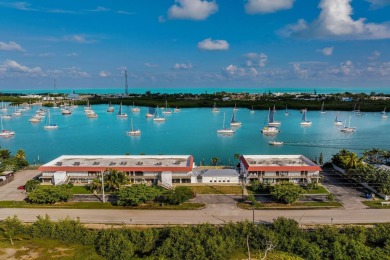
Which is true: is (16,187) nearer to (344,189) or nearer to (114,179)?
(114,179)

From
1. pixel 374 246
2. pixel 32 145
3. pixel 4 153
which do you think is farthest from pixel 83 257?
pixel 32 145

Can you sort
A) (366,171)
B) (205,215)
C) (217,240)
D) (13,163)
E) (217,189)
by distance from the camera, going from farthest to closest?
(13,163) < (366,171) < (217,189) < (205,215) < (217,240)

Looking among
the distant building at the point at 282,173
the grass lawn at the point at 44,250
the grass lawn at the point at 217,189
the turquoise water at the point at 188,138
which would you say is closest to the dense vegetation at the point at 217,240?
the grass lawn at the point at 44,250

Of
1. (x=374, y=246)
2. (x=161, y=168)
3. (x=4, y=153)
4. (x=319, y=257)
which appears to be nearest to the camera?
(x=319, y=257)

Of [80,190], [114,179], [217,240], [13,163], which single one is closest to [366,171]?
[217,240]

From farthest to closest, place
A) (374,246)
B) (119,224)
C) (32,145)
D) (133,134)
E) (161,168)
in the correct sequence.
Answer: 1. (133,134)
2. (32,145)
3. (161,168)
4. (119,224)
5. (374,246)

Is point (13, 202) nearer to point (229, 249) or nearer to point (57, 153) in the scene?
point (229, 249)

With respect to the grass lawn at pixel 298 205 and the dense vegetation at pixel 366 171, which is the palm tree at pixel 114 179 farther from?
the dense vegetation at pixel 366 171
